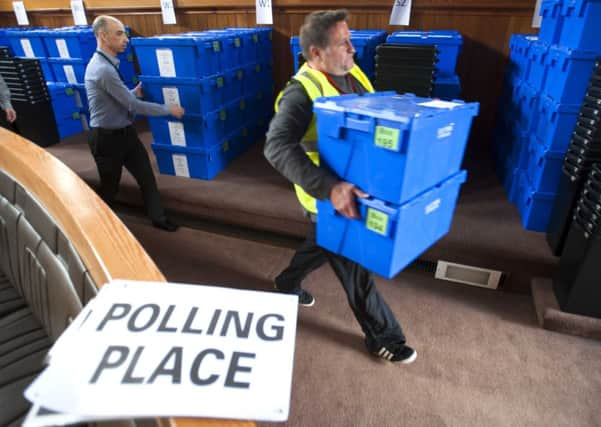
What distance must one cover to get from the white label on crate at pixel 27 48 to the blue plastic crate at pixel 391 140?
4.19 metres

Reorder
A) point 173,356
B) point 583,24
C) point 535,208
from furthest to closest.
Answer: point 535,208 → point 583,24 → point 173,356

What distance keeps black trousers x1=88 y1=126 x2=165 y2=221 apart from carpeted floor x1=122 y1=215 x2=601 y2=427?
69 centimetres

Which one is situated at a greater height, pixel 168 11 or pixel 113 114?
pixel 168 11

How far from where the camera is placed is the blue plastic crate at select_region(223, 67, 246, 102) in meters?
3.18

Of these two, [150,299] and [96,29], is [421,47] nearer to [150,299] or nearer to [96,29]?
[96,29]

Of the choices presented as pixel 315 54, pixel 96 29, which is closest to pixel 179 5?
pixel 96 29

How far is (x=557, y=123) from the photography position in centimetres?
209

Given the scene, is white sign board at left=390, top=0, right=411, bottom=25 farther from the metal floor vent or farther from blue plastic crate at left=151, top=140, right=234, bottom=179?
the metal floor vent

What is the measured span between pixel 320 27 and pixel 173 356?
4.04 ft

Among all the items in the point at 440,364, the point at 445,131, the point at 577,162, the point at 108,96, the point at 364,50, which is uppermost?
the point at 364,50

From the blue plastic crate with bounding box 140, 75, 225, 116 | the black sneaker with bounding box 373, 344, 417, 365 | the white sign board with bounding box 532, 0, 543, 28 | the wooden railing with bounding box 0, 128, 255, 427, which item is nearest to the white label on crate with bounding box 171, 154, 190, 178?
the blue plastic crate with bounding box 140, 75, 225, 116

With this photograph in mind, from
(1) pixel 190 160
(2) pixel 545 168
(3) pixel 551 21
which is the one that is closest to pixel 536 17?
(3) pixel 551 21

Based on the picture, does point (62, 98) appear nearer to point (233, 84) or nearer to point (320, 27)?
point (233, 84)

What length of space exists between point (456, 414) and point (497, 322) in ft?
2.18
